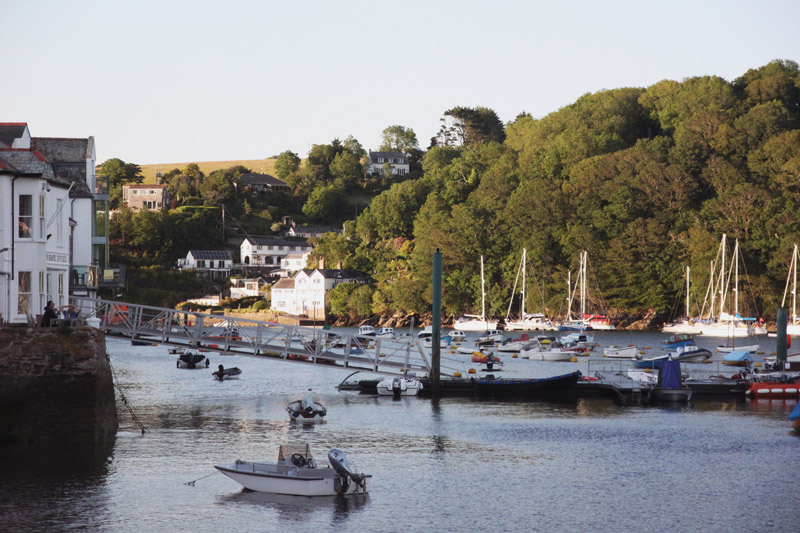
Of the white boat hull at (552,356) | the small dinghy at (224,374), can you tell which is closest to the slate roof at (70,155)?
the small dinghy at (224,374)

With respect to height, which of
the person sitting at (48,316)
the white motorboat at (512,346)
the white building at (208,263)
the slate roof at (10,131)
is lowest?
the white motorboat at (512,346)

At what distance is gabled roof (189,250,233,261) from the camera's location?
19062 centimetres

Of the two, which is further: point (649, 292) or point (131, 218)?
point (131, 218)

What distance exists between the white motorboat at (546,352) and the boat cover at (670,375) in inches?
1224

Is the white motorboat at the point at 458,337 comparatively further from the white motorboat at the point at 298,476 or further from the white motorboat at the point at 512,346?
the white motorboat at the point at 298,476

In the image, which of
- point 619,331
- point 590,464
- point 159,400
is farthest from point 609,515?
point 619,331

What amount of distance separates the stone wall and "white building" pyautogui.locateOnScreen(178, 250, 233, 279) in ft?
511

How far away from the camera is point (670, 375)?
55844 millimetres

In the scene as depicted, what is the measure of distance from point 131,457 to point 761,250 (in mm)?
112175

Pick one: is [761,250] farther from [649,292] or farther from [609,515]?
[609,515]

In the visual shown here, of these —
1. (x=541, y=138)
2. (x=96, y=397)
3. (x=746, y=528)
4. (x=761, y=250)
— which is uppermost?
(x=541, y=138)

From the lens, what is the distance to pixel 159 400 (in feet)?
184

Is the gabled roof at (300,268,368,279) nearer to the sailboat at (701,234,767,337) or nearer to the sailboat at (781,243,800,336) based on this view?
the sailboat at (701,234,767,337)

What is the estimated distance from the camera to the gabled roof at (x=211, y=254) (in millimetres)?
190625
